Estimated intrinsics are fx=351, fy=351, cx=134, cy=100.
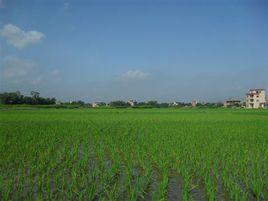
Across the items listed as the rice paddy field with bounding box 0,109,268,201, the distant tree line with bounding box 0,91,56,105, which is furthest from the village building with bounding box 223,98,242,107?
the rice paddy field with bounding box 0,109,268,201

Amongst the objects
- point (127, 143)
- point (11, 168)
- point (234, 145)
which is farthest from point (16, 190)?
point (234, 145)

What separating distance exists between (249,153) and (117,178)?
319 cm

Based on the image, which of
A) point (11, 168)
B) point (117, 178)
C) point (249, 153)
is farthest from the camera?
point (249, 153)

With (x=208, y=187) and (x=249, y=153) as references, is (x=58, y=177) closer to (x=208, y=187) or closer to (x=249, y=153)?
(x=208, y=187)

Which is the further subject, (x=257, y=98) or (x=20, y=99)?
(x=257, y=98)

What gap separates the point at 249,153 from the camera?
679cm

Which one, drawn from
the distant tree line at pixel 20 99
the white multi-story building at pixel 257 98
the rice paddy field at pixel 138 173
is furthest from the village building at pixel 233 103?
the rice paddy field at pixel 138 173

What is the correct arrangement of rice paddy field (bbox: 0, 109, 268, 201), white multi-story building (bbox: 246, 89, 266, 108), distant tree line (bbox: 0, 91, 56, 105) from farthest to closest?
white multi-story building (bbox: 246, 89, 266, 108)
distant tree line (bbox: 0, 91, 56, 105)
rice paddy field (bbox: 0, 109, 268, 201)

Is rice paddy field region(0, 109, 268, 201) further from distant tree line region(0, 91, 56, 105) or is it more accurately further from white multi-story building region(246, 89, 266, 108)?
white multi-story building region(246, 89, 266, 108)

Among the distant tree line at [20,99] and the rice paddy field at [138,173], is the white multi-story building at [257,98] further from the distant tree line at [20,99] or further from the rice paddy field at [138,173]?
the rice paddy field at [138,173]

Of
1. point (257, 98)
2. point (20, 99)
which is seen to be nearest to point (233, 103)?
point (257, 98)

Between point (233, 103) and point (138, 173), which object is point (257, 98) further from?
point (138, 173)

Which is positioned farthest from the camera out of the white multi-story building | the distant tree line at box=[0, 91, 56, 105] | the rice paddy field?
the white multi-story building

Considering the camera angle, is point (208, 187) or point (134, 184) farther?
point (134, 184)
